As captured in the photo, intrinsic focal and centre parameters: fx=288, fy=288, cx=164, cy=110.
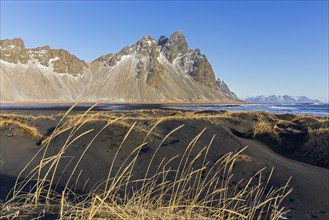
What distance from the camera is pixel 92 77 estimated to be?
160 metres

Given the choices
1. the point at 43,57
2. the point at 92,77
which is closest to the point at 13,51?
the point at 43,57

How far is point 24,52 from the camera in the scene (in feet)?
474

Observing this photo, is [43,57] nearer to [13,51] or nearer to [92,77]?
[13,51]

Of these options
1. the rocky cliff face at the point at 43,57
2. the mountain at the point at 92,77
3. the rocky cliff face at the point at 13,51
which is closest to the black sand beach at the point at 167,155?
the mountain at the point at 92,77

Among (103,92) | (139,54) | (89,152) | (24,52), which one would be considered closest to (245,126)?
(89,152)

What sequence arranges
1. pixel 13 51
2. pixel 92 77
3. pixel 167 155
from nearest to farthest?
pixel 167 155
pixel 13 51
pixel 92 77

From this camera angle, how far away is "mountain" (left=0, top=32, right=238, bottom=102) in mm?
132000

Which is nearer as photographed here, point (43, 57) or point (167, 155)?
point (167, 155)

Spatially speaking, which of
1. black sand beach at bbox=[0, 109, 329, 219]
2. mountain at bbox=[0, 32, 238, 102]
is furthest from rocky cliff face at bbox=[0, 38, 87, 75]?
black sand beach at bbox=[0, 109, 329, 219]

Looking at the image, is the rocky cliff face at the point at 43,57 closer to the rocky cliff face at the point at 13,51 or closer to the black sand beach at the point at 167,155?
the rocky cliff face at the point at 13,51

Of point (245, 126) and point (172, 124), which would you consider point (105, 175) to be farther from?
point (245, 126)

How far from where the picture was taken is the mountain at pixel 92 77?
13200 centimetres

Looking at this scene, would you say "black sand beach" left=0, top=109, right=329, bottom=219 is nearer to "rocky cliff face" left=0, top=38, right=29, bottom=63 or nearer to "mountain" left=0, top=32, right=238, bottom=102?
"mountain" left=0, top=32, right=238, bottom=102

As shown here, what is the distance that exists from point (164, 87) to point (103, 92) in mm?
37820
